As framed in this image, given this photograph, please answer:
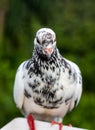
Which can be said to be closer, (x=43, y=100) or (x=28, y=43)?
(x=43, y=100)

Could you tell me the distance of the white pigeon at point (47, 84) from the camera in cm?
195

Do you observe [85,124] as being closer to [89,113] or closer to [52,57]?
[89,113]

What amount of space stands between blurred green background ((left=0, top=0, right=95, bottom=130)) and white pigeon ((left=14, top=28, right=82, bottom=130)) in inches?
56.3

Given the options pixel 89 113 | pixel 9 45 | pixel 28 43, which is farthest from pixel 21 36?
pixel 89 113

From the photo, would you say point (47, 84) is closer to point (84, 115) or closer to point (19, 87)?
point (19, 87)

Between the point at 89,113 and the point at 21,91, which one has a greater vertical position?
the point at 21,91

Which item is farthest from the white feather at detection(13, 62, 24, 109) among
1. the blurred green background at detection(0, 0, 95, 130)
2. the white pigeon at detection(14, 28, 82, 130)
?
the blurred green background at detection(0, 0, 95, 130)

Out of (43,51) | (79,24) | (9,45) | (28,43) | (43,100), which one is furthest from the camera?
(79,24)

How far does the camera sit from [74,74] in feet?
6.69

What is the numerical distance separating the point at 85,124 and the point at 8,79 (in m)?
0.57

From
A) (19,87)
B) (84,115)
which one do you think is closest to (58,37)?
(84,115)

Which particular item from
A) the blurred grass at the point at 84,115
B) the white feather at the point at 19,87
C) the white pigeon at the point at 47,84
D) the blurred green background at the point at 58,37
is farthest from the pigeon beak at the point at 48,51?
the blurred grass at the point at 84,115

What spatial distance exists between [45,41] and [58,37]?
282 centimetres

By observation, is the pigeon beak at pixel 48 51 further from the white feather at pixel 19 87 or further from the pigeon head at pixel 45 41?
the white feather at pixel 19 87
